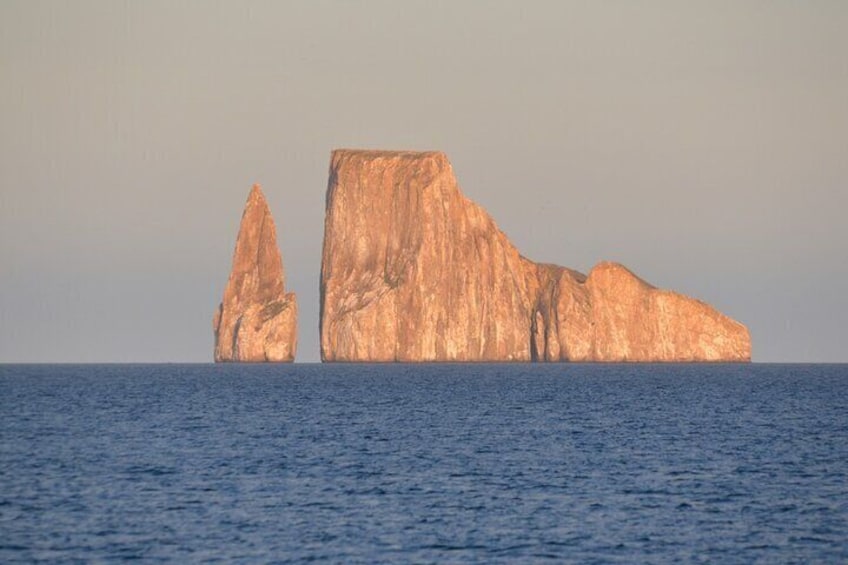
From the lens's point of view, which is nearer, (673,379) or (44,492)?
(44,492)

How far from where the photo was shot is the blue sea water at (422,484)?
41.8m

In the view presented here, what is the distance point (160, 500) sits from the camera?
49531 millimetres

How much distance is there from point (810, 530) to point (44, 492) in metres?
25.9

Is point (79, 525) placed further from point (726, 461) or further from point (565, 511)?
point (726, 461)

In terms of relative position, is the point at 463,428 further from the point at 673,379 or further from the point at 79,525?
the point at 673,379

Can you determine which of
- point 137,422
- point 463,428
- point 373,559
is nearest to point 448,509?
point 373,559

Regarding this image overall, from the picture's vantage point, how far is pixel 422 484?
55250mm

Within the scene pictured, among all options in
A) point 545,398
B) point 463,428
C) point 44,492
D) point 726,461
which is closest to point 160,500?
→ point 44,492

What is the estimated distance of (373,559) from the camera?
40.0 meters

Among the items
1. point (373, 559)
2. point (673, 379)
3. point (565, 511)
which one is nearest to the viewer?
point (373, 559)

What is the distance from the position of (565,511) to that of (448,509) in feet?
12.7

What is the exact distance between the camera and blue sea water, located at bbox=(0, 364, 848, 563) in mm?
41844

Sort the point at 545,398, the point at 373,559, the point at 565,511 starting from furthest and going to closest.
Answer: the point at 545,398
the point at 565,511
the point at 373,559

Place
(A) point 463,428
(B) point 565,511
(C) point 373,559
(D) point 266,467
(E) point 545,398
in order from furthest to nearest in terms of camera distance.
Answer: (E) point 545,398 → (A) point 463,428 → (D) point 266,467 → (B) point 565,511 → (C) point 373,559
